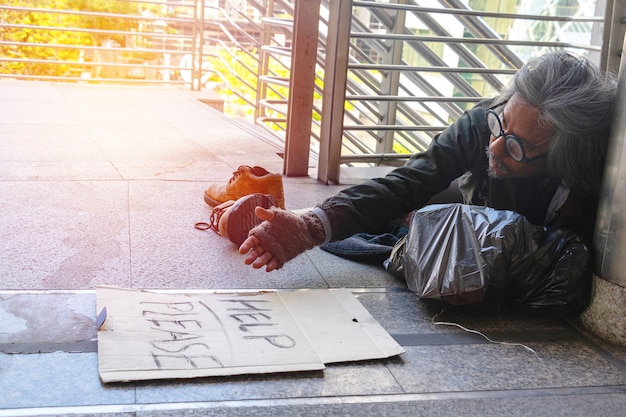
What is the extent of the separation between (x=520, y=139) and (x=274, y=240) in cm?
83

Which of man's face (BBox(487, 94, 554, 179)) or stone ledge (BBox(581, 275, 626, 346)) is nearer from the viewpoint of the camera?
stone ledge (BBox(581, 275, 626, 346))

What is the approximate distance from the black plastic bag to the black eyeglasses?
181 millimetres

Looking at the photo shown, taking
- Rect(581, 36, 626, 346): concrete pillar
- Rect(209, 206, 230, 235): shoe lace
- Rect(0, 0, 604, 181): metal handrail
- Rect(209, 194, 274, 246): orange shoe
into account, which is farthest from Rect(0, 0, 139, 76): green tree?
Rect(581, 36, 626, 346): concrete pillar

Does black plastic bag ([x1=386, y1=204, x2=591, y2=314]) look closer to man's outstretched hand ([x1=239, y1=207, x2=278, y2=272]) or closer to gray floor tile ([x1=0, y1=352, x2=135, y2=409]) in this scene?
man's outstretched hand ([x1=239, y1=207, x2=278, y2=272])

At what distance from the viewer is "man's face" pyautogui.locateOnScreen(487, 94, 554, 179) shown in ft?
7.27

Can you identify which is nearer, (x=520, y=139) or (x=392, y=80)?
(x=520, y=139)

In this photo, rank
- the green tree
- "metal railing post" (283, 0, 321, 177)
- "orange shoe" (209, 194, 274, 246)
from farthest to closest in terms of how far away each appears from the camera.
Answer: the green tree, "metal railing post" (283, 0, 321, 177), "orange shoe" (209, 194, 274, 246)

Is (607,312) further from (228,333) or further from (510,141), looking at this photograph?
(228,333)

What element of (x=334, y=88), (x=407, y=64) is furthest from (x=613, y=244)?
(x=407, y=64)

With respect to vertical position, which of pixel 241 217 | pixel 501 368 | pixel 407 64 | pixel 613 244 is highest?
pixel 407 64

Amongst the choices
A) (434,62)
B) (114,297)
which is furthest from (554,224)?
(434,62)

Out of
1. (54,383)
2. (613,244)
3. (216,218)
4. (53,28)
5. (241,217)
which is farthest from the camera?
(53,28)

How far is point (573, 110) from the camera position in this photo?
2.15m

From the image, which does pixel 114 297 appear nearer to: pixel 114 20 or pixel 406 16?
pixel 406 16
